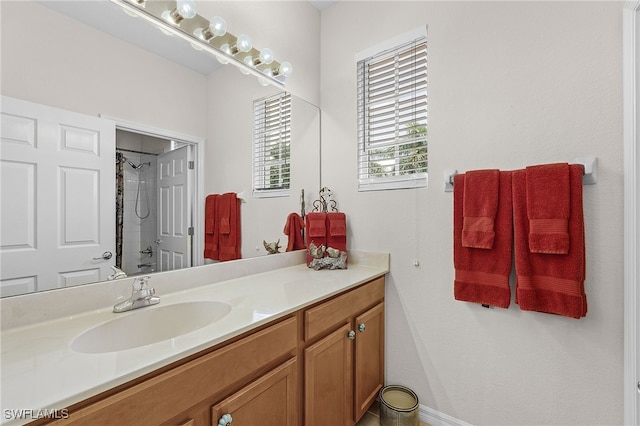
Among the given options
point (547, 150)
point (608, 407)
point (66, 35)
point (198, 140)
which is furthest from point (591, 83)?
point (66, 35)

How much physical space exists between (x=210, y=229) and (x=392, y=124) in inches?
51.5

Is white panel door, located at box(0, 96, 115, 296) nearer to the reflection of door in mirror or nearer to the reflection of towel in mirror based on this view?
the reflection of door in mirror

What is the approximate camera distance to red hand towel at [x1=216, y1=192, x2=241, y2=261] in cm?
154

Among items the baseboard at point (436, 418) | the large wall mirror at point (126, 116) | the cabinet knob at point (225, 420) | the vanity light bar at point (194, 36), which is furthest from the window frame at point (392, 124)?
the cabinet knob at point (225, 420)

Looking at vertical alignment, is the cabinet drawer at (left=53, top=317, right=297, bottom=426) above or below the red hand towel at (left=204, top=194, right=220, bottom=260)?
below

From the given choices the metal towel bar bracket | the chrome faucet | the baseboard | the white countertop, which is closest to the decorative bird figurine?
the white countertop

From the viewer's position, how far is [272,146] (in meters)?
1.88

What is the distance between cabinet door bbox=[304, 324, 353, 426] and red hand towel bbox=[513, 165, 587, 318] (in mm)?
871

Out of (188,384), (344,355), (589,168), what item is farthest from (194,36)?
(589,168)

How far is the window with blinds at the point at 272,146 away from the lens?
1.77 metres

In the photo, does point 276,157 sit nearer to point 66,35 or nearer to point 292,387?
point 66,35

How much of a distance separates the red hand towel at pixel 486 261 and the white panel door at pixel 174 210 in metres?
1.39

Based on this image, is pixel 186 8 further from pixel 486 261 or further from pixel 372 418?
pixel 372 418

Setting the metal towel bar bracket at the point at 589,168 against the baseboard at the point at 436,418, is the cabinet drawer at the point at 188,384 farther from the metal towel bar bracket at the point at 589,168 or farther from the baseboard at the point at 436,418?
the metal towel bar bracket at the point at 589,168
